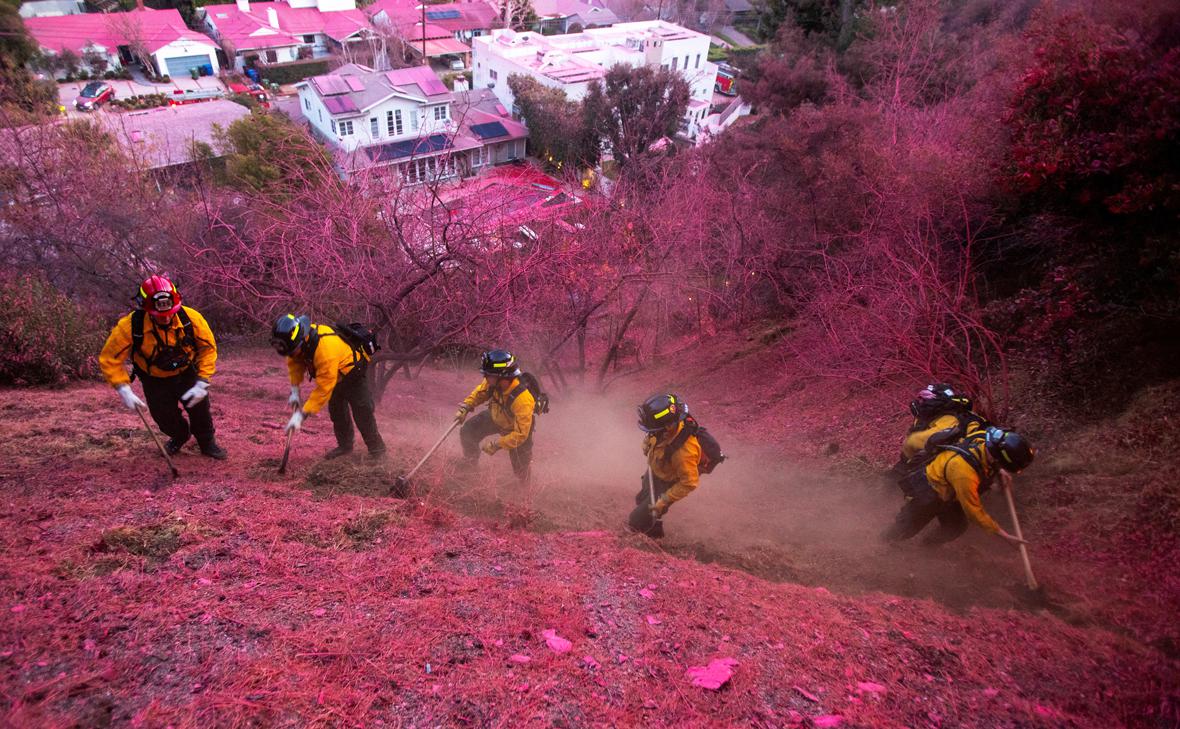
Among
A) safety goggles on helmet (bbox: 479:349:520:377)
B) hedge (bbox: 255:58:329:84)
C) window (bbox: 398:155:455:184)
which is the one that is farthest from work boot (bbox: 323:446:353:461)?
hedge (bbox: 255:58:329:84)

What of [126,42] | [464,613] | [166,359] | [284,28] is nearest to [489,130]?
[284,28]

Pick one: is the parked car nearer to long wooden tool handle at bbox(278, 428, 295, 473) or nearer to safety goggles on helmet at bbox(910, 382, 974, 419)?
long wooden tool handle at bbox(278, 428, 295, 473)

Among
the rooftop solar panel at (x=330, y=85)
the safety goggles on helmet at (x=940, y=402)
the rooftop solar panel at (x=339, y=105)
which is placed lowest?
the safety goggles on helmet at (x=940, y=402)

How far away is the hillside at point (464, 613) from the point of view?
311cm

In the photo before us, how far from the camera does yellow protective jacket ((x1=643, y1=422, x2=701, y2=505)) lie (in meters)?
5.34

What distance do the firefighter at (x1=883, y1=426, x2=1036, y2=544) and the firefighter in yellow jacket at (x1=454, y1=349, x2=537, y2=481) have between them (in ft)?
11.7

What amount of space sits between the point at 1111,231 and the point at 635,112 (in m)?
18.8

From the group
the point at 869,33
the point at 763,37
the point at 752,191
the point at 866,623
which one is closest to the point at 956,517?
the point at 866,623

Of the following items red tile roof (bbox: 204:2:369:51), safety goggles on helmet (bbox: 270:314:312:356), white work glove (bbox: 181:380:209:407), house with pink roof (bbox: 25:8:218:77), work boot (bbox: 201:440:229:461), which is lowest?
work boot (bbox: 201:440:229:461)

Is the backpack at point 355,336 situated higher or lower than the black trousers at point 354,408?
higher

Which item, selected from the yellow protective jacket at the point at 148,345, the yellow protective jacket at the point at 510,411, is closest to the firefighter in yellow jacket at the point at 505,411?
the yellow protective jacket at the point at 510,411

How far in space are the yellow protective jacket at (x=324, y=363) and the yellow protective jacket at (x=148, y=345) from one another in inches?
30.2

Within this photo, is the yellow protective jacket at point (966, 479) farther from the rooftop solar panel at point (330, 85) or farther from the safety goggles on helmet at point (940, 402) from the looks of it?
the rooftop solar panel at point (330, 85)

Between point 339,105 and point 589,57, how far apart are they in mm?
15269
